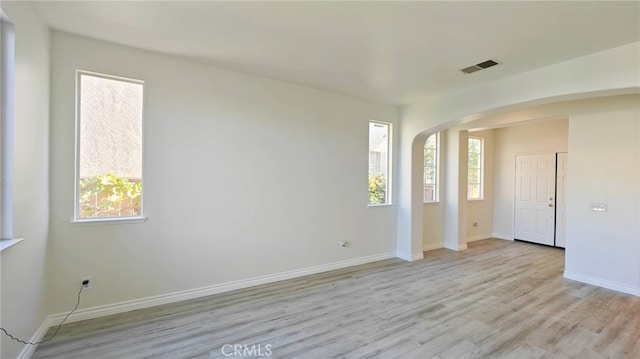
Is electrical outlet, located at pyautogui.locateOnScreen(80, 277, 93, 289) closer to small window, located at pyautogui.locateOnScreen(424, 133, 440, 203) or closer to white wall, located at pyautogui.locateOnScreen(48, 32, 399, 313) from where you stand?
white wall, located at pyautogui.locateOnScreen(48, 32, 399, 313)

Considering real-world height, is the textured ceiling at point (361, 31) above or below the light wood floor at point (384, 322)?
above

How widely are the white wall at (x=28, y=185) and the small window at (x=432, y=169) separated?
5825mm

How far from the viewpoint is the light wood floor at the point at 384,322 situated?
249cm

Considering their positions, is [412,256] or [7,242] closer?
[7,242]

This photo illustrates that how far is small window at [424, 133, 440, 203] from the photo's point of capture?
6105mm

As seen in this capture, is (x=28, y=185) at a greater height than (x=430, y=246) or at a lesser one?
greater

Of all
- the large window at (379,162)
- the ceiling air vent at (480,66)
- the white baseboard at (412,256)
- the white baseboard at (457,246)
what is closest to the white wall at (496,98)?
the white baseboard at (412,256)

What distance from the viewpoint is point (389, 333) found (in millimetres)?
2764

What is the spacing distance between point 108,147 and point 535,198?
7.95m

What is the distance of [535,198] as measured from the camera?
6.60 m

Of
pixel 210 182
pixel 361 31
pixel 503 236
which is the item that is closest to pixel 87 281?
pixel 210 182

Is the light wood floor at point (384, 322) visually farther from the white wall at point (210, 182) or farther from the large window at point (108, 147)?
the large window at point (108, 147)

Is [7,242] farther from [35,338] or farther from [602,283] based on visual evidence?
[602,283]

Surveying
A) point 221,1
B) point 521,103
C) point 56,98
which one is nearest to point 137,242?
point 56,98
